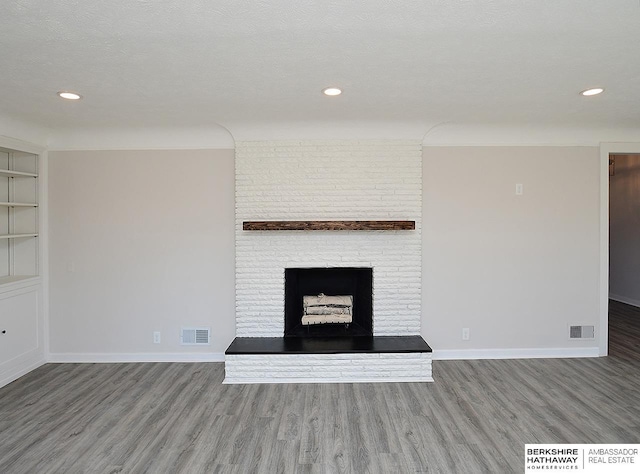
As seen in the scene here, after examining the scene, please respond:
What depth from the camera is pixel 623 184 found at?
6223mm

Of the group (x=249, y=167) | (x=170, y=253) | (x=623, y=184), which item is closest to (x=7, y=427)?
(x=170, y=253)

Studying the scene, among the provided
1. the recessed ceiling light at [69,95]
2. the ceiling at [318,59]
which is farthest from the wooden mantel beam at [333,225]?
the recessed ceiling light at [69,95]

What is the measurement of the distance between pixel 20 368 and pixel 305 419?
9.19 feet

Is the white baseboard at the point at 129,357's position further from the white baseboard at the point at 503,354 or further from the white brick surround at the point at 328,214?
the white baseboard at the point at 503,354

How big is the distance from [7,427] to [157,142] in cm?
263

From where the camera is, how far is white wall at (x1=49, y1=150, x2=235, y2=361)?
3.84m

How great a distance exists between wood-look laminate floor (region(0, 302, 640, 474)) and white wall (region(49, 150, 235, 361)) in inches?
12.4

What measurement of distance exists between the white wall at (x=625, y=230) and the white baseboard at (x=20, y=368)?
Answer: 8093 millimetres

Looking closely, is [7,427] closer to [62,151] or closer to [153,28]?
[62,151]

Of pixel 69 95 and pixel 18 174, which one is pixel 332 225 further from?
pixel 18 174

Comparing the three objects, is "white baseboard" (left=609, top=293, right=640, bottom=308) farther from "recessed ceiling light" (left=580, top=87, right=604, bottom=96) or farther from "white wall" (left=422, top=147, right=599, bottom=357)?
"recessed ceiling light" (left=580, top=87, right=604, bottom=96)

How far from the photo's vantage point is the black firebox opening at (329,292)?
3.89 metres

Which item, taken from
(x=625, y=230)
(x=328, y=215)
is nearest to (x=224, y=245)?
(x=328, y=215)

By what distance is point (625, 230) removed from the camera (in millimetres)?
6191
